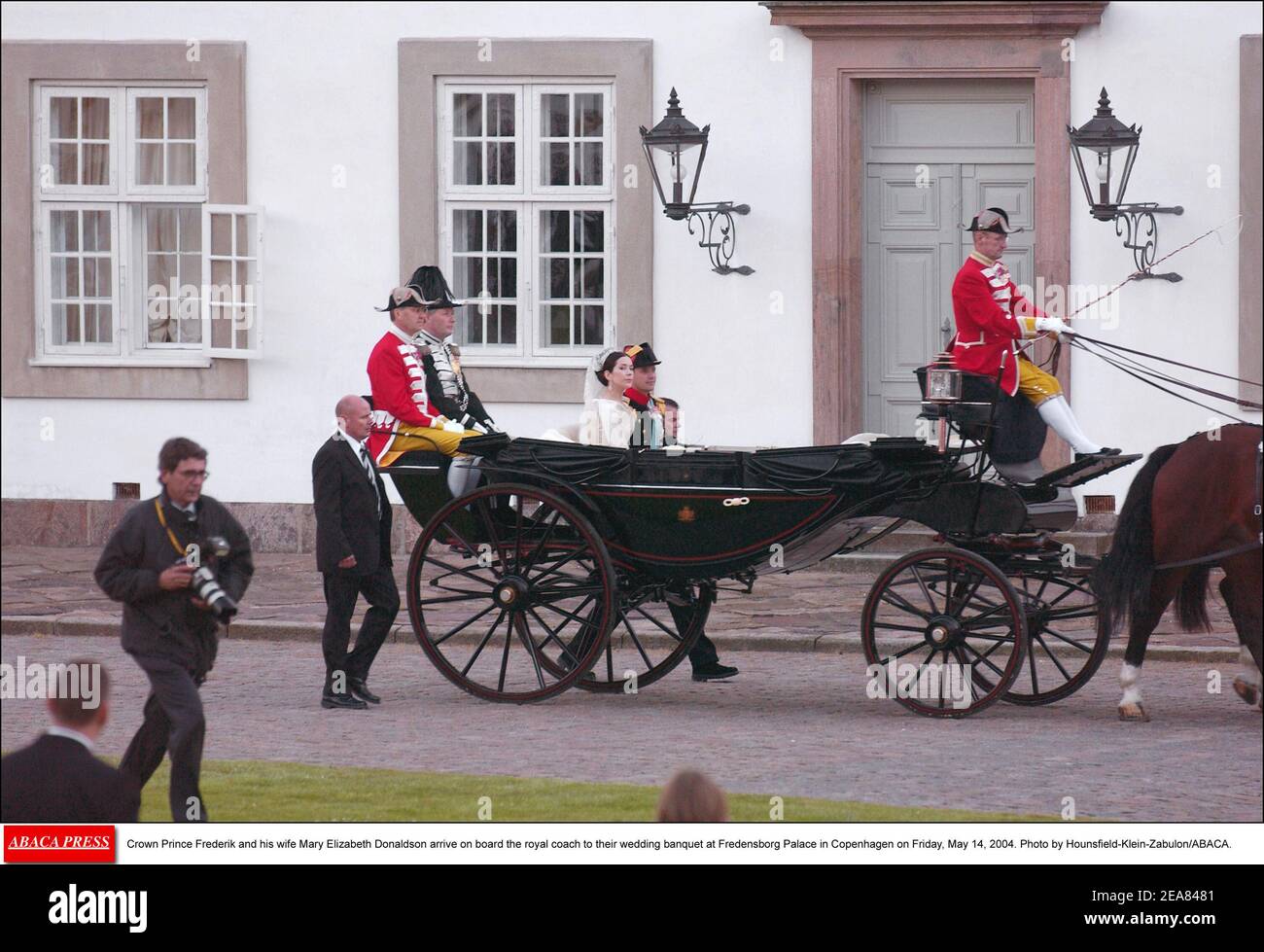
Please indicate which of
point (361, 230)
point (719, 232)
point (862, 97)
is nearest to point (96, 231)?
point (361, 230)

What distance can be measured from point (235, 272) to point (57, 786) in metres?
10.4

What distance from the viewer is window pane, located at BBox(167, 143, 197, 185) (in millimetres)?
15703

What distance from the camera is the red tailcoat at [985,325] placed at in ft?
31.8

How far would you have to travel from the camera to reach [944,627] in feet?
30.3

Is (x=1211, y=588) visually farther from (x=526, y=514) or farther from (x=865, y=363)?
(x=526, y=514)

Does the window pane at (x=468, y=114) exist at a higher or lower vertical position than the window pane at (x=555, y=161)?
higher

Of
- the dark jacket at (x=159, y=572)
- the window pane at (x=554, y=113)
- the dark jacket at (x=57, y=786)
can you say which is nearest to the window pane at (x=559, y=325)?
the window pane at (x=554, y=113)

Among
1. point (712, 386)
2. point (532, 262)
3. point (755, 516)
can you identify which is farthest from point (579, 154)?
point (755, 516)

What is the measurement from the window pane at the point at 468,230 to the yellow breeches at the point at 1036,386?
6537 mm

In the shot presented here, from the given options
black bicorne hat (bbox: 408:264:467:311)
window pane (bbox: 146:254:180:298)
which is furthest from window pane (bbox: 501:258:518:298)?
black bicorne hat (bbox: 408:264:467:311)

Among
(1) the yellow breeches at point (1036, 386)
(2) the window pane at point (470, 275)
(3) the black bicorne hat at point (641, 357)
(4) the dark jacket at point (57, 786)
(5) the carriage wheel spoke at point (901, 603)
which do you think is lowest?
(4) the dark jacket at point (57, 786)

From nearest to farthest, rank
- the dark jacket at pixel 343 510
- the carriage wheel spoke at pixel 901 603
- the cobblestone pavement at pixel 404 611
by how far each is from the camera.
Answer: the carriage wheel spoke at pixel 901 603 < the dark jacket at pixel 343 510 < the cobblestone pavement at pixel 404 611

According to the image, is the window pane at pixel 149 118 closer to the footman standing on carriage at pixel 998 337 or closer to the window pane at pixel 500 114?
the window pane at pixel 500 114

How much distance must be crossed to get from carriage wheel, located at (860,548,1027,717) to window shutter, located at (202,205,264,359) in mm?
7305
